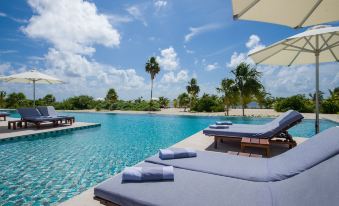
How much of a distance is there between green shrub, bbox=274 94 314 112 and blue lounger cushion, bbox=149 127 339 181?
20712 mm

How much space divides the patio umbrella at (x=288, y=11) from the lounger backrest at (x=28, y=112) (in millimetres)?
11742

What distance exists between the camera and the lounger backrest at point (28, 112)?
10.5 metres

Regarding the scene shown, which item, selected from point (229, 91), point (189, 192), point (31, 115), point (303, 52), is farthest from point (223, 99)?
point (189, 192)

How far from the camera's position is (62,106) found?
32188mm

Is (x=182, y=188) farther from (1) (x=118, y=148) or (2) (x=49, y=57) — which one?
(2) (x=49, y=57)

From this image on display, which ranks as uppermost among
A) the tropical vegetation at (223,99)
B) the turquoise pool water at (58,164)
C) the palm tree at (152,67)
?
the palm tree at (152,67)

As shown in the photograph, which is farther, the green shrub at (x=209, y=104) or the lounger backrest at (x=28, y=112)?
the green shrub at (x=209, y=104)

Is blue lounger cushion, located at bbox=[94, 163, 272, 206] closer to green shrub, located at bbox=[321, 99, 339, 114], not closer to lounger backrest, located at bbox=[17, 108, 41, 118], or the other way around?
lounger backrest, located at bbox=[17, 108, 41, 118]

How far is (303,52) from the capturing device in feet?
23.6

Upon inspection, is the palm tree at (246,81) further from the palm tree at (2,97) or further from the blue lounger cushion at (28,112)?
the palm tree at (2,97)

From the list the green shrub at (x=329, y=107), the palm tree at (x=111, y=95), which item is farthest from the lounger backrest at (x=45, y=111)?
the palm tree at (x=111, y=95)

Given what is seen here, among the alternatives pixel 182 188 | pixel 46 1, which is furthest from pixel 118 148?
pixel 46 1

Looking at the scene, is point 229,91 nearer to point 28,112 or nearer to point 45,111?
point 45,111

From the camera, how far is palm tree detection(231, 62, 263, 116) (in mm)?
19969
